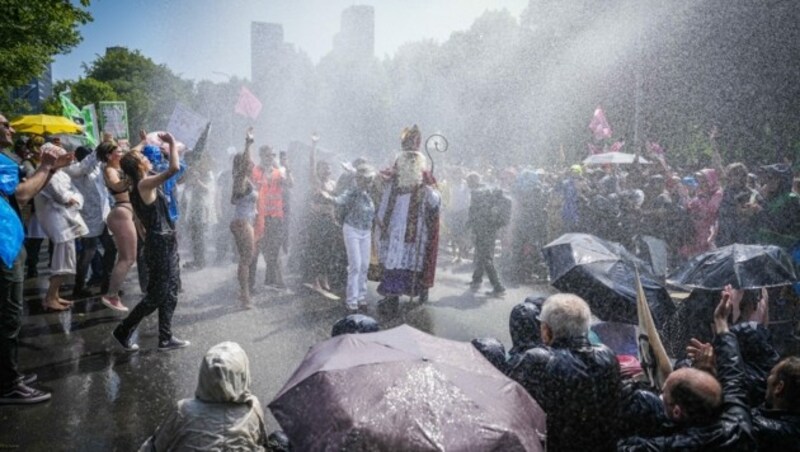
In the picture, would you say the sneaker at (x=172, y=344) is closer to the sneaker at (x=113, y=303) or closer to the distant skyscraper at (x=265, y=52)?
the sneaker at (x=113, y=303)

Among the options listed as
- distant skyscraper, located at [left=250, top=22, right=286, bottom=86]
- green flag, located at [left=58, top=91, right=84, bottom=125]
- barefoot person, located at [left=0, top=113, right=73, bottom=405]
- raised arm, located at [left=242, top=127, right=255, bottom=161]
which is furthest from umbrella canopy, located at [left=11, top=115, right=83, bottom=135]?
distant skyscraper, located at [left=250, top=22, right=286, bottom=86]

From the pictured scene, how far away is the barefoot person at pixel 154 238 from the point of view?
509 centimetres

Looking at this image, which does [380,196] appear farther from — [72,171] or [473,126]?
[473,126]

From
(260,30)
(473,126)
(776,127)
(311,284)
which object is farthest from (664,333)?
(260,30)

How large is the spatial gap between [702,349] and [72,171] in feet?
24.0

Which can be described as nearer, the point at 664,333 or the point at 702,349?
the point at 702,349

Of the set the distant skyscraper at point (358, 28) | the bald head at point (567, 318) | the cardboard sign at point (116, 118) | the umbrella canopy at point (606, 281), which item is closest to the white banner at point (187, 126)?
the cardboard sign at point (116, 118)

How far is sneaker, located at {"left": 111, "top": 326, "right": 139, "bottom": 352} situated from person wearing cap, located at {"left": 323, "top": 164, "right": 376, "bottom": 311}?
2642 mm

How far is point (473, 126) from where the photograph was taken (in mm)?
33531

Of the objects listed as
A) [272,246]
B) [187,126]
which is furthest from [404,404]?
[272,246]

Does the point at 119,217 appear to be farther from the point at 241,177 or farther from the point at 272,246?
the point at 272,246

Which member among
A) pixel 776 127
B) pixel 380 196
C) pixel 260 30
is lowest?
pixel 380 196

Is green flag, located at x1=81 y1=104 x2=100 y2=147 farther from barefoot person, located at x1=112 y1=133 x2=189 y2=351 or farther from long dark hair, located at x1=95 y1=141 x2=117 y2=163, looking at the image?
barefoot person, located at x1=112 y1=133 x2=189 y2=351

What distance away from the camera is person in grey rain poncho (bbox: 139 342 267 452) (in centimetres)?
251
